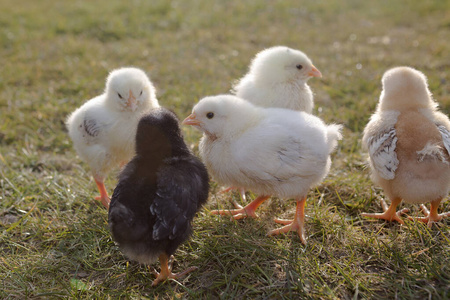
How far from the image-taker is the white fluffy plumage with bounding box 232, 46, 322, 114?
12.4 feet

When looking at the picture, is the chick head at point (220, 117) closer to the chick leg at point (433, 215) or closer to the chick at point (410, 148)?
the chick at point (410, 148)

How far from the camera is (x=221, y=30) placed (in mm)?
7883

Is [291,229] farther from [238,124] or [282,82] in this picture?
[282,82]

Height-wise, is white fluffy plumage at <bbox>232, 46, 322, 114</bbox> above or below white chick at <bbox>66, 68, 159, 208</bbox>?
above

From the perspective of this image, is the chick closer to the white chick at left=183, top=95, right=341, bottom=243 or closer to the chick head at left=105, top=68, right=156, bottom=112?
the white chick at left=183, top=95, right=341, bottom=243

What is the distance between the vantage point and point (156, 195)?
102 inches

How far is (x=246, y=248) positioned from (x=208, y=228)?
437 mm

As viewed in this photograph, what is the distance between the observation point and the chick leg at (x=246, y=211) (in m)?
3.43

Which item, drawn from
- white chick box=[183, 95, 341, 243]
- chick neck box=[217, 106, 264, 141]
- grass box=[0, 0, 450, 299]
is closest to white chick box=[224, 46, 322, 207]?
white chick box=[183, 95, 341, 243]

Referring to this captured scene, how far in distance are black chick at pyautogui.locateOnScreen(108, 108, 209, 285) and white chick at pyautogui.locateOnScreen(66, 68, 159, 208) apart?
2.27ft

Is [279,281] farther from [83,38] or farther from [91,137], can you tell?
[83,38]

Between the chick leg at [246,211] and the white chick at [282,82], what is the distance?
0.80 ft

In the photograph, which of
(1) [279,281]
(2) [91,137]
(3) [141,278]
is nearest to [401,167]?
(1) [279,281]

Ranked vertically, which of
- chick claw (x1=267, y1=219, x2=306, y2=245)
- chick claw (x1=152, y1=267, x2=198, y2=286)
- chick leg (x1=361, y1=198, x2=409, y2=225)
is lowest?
chick claw (x1=152, y1=267, x2=198, y2=286)
